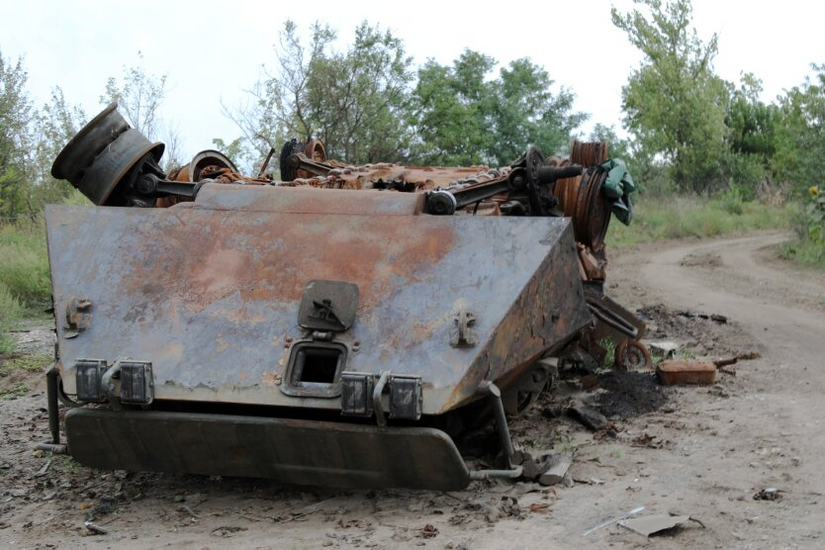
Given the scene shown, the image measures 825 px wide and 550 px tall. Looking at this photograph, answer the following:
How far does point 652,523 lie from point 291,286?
1875mm

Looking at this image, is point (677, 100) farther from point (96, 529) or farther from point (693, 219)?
point (96, 529)

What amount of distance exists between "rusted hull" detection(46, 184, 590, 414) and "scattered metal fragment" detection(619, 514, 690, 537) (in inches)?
31.6

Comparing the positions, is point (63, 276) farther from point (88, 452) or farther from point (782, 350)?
point (782, 350)

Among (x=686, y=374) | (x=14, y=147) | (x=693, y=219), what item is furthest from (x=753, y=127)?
(x=686, y=374)

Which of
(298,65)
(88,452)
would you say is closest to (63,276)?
(88,452)

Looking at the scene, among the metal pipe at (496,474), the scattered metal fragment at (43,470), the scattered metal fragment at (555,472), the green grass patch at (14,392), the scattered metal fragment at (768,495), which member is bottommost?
the scattered metal fragment at (43,470)

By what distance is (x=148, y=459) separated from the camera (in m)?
4.94

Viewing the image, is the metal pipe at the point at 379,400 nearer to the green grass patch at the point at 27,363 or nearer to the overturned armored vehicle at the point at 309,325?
the overturned armored vehicle at the point at 309,325

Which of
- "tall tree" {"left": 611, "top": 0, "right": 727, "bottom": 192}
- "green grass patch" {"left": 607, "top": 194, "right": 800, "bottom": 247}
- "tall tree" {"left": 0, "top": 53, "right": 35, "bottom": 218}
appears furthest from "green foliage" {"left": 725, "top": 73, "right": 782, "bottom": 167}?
"tall tree" {"left": 0, "top": 53, "right": 35, "bottom": 218}

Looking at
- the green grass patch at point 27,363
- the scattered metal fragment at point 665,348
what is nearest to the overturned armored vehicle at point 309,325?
the scattered metal fragment at point 665,348

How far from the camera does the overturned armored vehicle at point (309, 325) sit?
4.72 metres

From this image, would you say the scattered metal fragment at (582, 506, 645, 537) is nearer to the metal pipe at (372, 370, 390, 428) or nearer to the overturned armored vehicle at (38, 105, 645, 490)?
the overturned armored vehicle at (38, 105, 645, 490)

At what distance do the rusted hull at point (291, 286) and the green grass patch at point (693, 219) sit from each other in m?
15.9

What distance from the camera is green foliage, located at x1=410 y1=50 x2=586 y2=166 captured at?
20.3 m
